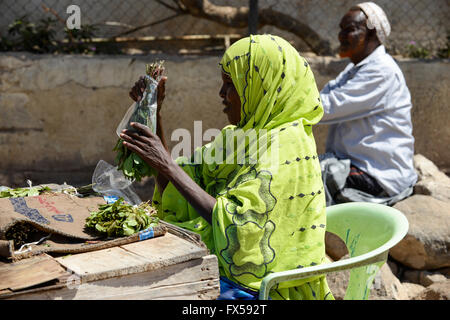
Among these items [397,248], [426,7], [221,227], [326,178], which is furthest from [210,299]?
[426,7]

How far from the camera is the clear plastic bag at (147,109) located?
2.37 metres

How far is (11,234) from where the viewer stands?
1.82 metres

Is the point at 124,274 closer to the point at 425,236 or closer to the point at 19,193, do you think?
the point at 19,193

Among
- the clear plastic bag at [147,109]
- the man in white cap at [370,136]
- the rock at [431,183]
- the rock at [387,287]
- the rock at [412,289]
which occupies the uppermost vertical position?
the clear plastic bag at [147,109]

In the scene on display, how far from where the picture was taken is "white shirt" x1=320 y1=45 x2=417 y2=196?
13.8 feet

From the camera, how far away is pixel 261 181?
2156 mm

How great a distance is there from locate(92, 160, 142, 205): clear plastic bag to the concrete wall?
126 inches

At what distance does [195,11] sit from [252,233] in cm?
445

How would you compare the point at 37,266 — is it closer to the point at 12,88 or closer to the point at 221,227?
the point at 221,227

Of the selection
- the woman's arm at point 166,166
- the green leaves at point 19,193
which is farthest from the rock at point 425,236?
the green leaves at point 19,193

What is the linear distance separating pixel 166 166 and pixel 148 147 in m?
0.10

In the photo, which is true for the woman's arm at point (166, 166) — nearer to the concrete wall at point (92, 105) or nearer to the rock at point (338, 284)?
the rock at point (338, 284)

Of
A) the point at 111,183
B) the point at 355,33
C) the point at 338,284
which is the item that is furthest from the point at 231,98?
the point at 355,33

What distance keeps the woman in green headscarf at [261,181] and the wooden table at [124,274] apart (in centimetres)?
28
